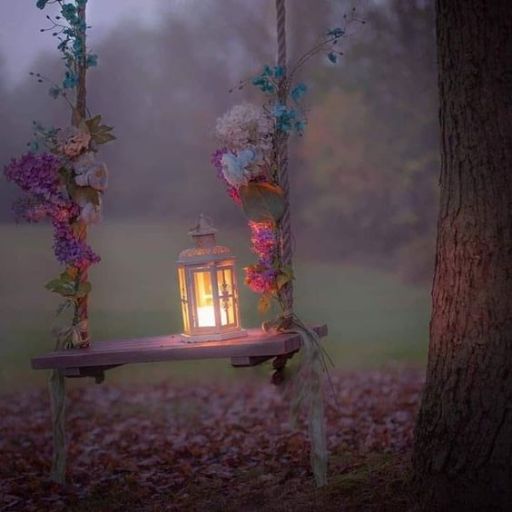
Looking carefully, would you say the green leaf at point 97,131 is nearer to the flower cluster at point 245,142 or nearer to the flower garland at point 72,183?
the flower garland at point 72,183

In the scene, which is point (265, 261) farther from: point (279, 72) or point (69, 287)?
point (69, 287)

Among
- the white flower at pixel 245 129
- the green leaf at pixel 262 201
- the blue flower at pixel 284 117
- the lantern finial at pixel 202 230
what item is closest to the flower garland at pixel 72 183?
the lantern finial at pixel 202 230

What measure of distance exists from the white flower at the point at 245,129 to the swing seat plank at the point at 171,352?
934 millimetres

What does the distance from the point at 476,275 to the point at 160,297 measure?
2.99 meters

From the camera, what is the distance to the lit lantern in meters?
4.56

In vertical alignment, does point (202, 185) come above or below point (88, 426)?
above

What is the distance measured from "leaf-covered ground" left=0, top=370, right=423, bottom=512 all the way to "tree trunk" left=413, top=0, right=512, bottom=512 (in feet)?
5.79

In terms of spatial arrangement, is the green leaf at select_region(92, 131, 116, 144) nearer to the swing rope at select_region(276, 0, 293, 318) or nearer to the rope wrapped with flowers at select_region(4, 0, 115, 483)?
the rope wrapped with flowers at select_region(4, 0, 115, 483)

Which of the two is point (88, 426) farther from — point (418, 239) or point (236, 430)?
point (418, 239)

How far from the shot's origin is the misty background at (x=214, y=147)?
612cm

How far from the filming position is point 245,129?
4.48 metres

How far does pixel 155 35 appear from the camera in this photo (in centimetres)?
619

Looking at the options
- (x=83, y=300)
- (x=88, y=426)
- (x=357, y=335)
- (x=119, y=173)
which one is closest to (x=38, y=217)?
(x=83, y=300)

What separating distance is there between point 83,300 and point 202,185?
1713mm
